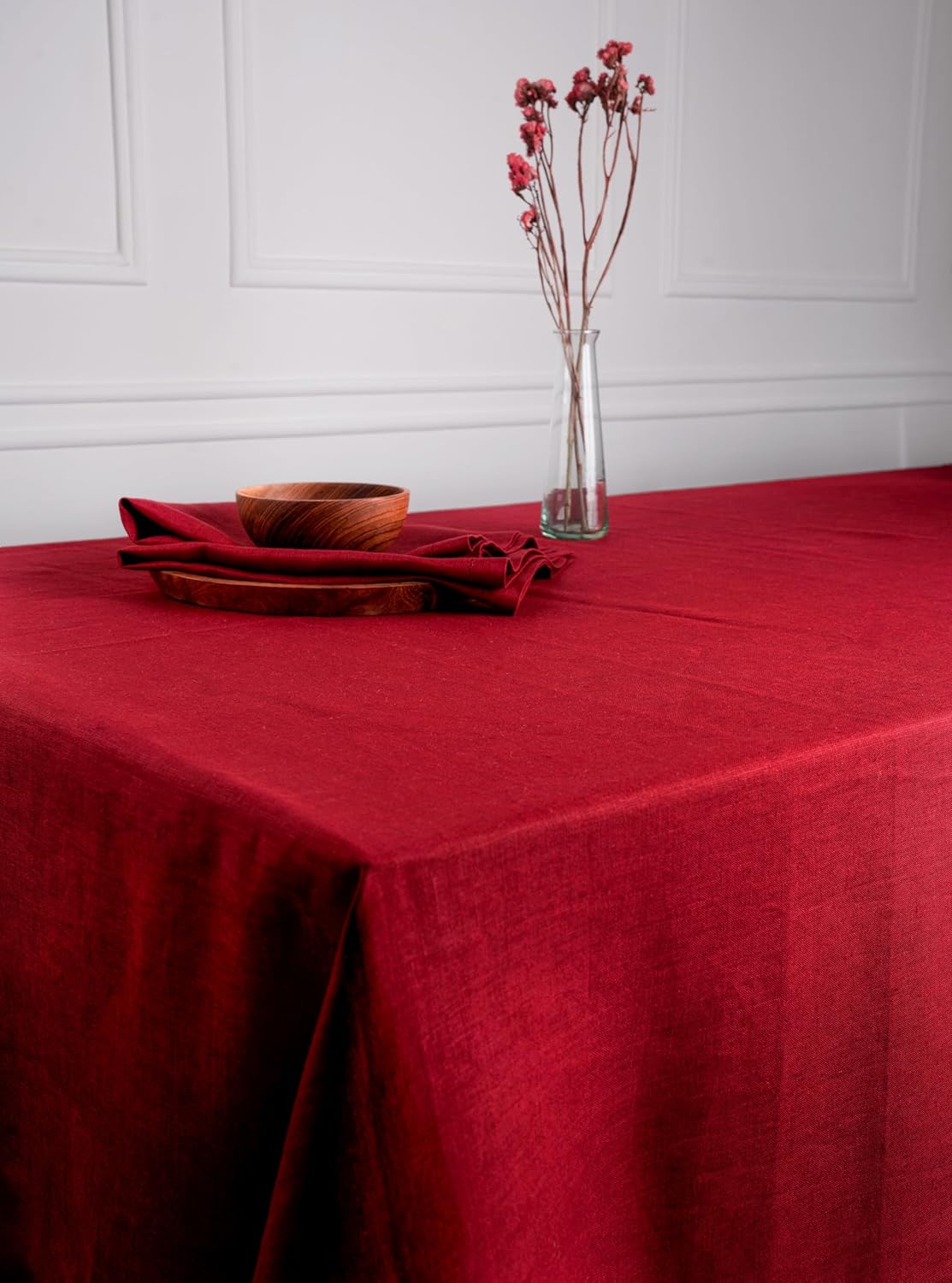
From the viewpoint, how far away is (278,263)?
1797 millimetres

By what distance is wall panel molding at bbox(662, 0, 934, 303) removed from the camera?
224 centimetres

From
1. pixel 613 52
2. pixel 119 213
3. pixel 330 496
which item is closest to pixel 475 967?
pixel 330 496

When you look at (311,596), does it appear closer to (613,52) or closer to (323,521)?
(323,521)

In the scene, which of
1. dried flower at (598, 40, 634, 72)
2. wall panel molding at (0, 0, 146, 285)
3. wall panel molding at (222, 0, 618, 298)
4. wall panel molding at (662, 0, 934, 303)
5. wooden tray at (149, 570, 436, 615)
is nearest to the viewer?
wooden tray at (149, 570, 436, 615)

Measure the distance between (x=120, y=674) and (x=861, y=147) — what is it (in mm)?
2263

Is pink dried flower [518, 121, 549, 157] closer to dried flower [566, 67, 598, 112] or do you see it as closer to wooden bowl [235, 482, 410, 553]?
dried flower [566, 67, 598, 112]

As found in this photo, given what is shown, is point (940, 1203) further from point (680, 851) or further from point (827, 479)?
point (827, 479)

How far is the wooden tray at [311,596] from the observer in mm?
1035

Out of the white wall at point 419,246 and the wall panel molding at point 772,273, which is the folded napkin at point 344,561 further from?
the wall panel molding at point 772,273

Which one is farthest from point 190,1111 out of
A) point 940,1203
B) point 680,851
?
point 940,1203

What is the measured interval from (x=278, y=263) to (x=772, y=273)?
1096mm

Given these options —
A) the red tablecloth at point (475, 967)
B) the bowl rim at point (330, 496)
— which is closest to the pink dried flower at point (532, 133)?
the bowl rim at point (330, 496)

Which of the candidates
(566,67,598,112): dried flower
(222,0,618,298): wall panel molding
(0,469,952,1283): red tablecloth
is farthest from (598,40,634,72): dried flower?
(0,469,952,1283): red tablecloth

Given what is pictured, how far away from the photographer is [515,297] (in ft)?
6.79
